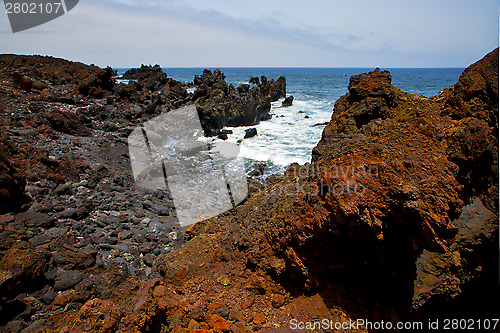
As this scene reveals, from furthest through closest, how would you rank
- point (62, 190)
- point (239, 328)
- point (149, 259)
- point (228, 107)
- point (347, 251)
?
point (228, 107)
point (62, 190)
point (149, 259)
point (347, 251)
point (239, 328)

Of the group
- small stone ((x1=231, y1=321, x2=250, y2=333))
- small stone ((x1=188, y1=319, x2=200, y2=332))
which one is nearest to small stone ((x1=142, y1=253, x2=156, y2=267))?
small stone ((x1=188, y1=319, x2=200, y2=332))

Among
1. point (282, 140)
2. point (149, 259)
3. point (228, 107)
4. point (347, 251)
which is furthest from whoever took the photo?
point (228, 107)

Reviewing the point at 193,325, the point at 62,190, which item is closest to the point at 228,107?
the point at 62,190

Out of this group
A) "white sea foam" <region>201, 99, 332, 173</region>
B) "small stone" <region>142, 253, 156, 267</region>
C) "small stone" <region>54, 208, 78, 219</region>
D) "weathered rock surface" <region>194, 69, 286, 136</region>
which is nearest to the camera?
"small stone" <region>142, 253, 156, 267</region>

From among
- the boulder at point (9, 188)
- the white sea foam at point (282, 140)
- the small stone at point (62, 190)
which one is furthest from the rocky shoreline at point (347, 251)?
the white sea foam at point (282, 140)

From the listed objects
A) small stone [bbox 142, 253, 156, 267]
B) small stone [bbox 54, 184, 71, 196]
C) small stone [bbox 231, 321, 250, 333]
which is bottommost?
small stone [bbox 142, 253, 156, 267]

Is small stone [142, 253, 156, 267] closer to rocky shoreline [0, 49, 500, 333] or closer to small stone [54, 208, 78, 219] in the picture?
rocky shoreline [0, 49, 500, 333]

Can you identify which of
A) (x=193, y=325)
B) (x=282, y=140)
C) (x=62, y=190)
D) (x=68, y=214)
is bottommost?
(x=68, y=214)

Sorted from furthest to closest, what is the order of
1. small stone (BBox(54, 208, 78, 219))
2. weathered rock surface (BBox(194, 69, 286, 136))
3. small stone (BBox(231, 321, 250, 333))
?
1. weathered rock surface (BBox(194, 69, 286, 136))
2. small stone (BBox(54, 208, 78, 219))
3. small stone (BBox(231, 321, 250, 333))

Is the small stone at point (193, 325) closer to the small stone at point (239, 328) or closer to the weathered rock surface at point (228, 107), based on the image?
the small stone at point (239, 328)

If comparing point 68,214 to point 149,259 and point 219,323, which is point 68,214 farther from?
point 219,323

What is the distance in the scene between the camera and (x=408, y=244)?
2.42 metres

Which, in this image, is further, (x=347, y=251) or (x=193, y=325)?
(x=347, y=251)

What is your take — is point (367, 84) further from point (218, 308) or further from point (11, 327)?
point (11, 327)
